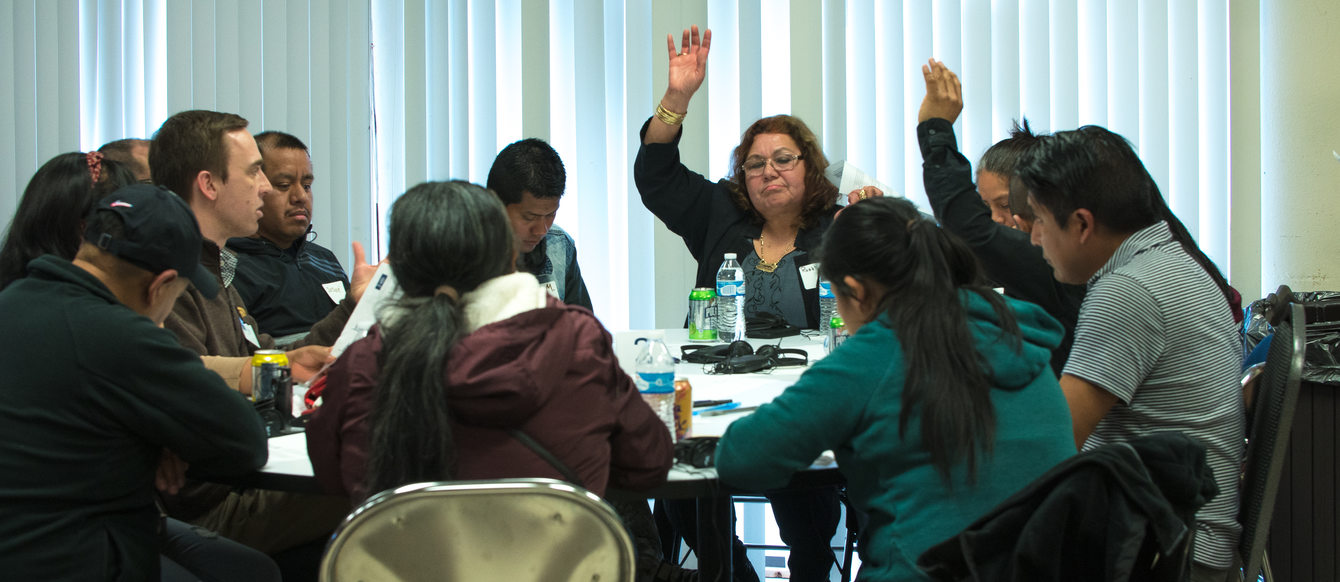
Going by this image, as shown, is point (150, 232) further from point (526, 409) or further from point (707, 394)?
point (707, 394)

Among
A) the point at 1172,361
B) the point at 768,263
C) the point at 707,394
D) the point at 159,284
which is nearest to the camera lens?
the point at 159,284

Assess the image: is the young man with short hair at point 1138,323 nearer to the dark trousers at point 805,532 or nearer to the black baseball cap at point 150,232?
the dark trousers at point 805,532

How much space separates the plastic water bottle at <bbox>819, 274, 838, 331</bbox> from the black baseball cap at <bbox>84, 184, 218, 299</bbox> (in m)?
1.88

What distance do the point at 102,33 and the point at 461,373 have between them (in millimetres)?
4120

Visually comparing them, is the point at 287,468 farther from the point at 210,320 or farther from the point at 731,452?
the point at 210,320

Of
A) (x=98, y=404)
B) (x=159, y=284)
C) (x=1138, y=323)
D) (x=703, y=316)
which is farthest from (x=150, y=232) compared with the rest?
(x=703, y=316)

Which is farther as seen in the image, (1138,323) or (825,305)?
(825,305)

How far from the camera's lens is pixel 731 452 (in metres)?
1.41

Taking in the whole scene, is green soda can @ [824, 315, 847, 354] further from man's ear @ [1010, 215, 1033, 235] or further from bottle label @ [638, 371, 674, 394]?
bottle label @ [638, 371, 674, 394]

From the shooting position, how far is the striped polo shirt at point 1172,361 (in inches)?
63.2

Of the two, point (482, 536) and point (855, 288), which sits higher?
point (855, 288)

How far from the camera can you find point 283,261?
2.99 m

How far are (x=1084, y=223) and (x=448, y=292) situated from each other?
1212 millimetres

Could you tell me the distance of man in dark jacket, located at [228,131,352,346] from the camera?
9.49ft
